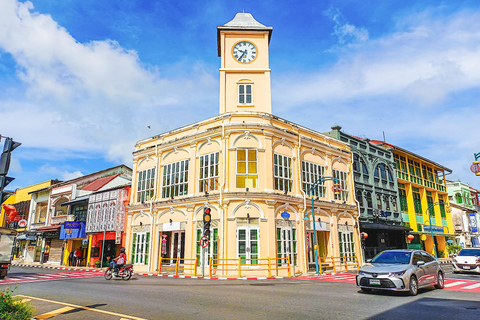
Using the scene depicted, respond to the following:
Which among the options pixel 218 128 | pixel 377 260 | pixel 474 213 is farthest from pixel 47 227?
pixel 474 213

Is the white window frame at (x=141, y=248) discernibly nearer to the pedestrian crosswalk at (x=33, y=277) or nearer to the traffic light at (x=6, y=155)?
the pedestrian crosswalk at (x=33, y=277)

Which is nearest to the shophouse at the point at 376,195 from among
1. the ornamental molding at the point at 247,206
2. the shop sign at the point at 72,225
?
the ornamental molding at the point at 247,206

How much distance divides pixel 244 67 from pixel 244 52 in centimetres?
127

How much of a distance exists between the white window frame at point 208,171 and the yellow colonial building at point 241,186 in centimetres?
7

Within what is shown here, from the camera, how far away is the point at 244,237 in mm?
20219

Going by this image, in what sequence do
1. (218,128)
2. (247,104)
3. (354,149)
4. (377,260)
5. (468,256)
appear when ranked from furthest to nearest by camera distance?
(354,149), (247,104), (218,128), (468,256), (377,260)

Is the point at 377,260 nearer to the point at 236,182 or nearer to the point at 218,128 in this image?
the point at 236,182

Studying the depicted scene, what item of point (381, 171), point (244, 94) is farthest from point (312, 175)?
point (381, 171)

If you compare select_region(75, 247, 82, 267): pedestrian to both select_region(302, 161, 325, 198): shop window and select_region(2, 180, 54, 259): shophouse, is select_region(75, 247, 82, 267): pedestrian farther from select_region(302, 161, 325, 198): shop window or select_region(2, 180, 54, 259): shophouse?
select_region(302, 161, 325, 198): shop window

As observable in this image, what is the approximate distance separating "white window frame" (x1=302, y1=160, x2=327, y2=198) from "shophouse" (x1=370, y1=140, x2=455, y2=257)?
612 inches

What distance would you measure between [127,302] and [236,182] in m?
12.5

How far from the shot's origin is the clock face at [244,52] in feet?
83.4

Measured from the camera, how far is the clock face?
25.4 metres

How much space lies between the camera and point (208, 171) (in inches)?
877
